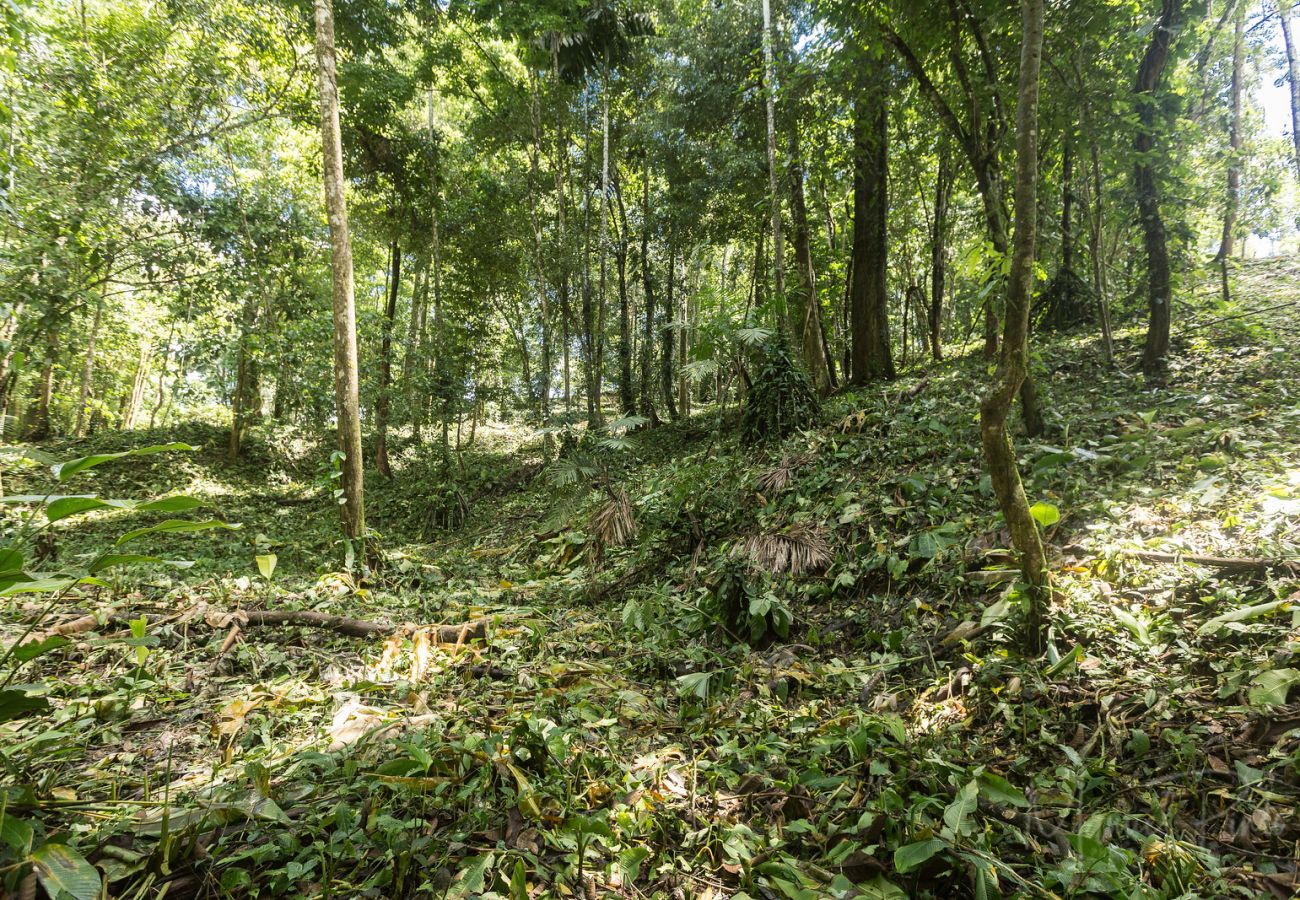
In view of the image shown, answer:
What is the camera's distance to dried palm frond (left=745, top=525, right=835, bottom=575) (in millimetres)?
4473

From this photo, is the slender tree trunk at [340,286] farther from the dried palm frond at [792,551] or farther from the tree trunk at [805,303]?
the tree trunk at [805,303]

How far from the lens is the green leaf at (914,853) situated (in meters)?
1.82

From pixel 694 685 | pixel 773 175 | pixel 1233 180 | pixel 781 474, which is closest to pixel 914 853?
pixel 694 685

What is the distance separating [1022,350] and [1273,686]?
1.61 meters

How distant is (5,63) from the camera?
310 centimetres

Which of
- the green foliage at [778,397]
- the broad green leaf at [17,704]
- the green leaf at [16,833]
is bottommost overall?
the green leaf at [16,833]

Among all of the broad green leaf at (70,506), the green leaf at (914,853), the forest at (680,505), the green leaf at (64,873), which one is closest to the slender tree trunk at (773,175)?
the forest at (680,505)

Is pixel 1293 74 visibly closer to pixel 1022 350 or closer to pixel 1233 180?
pixel 1233 180

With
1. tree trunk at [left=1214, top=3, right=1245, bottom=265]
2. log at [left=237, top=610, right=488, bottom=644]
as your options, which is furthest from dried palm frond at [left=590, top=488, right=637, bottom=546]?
tree trunk at [left=1214, top=3, right=1245, bottom=265]

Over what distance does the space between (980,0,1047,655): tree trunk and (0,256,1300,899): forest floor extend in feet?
0.48

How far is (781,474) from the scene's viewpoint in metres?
5.92

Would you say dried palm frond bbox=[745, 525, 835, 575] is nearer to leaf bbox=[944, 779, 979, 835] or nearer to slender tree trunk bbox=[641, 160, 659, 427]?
leaf bbox=[944, 779, 979, 835]

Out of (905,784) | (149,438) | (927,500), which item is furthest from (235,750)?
(149,438)

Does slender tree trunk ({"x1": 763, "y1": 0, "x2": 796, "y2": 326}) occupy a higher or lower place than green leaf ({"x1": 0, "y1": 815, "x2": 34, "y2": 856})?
higher
